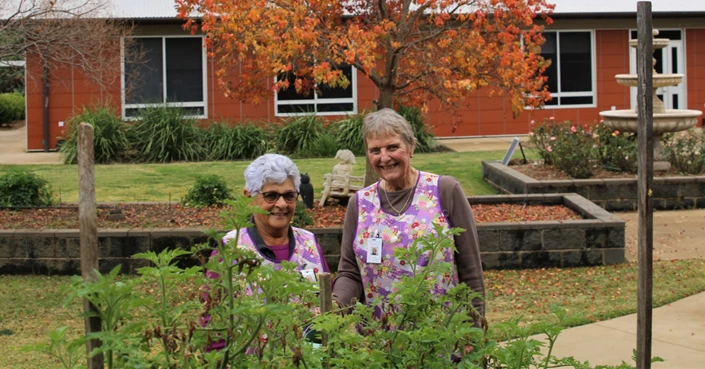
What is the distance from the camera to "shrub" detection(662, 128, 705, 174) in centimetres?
1452

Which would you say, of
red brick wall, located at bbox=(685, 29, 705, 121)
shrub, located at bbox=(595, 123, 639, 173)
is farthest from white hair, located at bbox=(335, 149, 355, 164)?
red brick wall, located at bbox=(685, 29, 705, 121)

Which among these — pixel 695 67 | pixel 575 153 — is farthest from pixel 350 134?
pixel 695 67

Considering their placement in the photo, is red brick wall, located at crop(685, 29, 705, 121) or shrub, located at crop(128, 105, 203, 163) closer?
shrub, located at crop(128, 105, 203, 163)

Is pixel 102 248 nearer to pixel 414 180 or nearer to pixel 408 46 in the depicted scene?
pixel 408 46

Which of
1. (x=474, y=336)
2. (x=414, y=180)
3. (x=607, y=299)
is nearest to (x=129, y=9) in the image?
(x=607, y=299)

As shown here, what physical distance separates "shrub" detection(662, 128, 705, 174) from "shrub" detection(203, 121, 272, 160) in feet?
26.4

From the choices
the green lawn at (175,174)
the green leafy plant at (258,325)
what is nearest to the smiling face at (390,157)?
the green leafy plant at (258,325)

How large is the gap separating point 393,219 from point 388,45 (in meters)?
7.33

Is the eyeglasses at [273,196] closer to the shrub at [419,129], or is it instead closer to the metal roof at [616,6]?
the shrub at [419,129]

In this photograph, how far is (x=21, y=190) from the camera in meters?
11.3

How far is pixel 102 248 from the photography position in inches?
377

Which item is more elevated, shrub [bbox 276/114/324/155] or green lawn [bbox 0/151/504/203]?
shrub [bbox 276/114/324/155]

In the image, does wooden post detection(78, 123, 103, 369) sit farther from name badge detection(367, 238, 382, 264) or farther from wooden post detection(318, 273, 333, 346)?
name badge detection(367, 238, 382, 264)

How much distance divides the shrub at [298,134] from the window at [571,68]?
7.70 m
